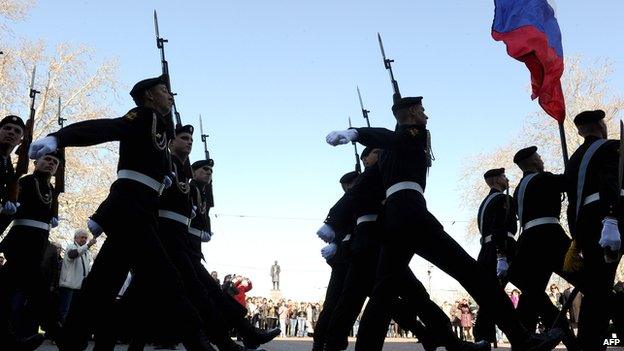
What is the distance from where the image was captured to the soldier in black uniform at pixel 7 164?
19.0 feet

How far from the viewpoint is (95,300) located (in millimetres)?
4273

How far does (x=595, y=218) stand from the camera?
484 cm

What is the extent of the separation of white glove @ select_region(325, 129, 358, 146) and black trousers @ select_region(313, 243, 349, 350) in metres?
3.15

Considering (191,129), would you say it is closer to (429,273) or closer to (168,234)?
(168,234)

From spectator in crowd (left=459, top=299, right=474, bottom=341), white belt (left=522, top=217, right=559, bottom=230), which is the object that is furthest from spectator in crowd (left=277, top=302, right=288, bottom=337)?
white belt (left=522, top=217, right=559, bottom=230)

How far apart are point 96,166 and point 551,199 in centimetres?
1810

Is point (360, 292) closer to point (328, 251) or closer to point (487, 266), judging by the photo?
point (328, 251)

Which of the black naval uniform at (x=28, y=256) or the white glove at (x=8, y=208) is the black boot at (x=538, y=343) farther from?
the white glove at (x=8, y=208)

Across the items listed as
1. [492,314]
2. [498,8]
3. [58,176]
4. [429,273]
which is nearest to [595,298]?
[492,314]

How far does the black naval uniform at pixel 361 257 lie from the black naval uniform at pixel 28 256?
2413 millimetres

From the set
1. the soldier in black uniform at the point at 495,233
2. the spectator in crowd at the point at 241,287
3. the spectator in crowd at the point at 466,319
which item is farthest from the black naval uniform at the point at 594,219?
the spectator in crowd at the point at 466,319

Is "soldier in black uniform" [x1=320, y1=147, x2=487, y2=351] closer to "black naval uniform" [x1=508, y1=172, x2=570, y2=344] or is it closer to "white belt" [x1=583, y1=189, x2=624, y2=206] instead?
"black naval uniform" [x1=508, y1=172, x2=570, y2=344]

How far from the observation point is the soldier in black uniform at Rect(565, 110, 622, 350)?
4594mm

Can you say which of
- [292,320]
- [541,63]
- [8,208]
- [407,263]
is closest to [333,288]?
[407,263]
